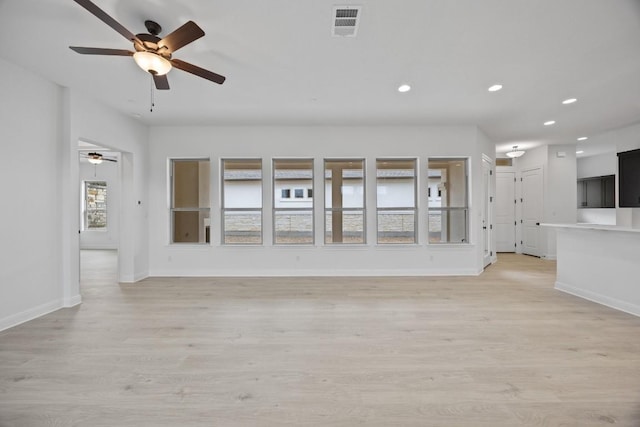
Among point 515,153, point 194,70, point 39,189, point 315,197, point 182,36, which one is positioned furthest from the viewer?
point 515,153

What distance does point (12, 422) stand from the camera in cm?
164

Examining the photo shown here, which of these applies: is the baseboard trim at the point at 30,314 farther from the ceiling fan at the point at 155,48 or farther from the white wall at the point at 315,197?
the ceiling fan at the point at 155,48

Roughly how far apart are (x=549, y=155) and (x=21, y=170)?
33.5 ft

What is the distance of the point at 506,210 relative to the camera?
7809mm

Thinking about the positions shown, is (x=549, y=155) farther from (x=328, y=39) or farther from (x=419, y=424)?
(x=419, y=424)

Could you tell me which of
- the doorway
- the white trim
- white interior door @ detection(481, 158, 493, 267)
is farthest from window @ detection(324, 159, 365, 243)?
the doorway

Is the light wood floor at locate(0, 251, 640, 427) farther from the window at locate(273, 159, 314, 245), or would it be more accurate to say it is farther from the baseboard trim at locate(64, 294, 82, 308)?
the window at locate(273, 159, 314, 245)

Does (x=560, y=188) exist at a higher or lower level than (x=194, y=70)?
lower

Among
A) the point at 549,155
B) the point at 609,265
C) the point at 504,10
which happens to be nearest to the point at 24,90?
the point at 504,10

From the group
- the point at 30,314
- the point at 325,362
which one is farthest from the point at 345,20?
the point at 30,314

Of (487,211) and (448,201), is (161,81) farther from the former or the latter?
(487,211)

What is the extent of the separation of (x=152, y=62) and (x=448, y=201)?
5391 mm

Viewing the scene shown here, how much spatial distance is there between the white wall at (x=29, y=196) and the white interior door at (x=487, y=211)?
745cm

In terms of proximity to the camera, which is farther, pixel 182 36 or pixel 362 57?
pixel 362 57
